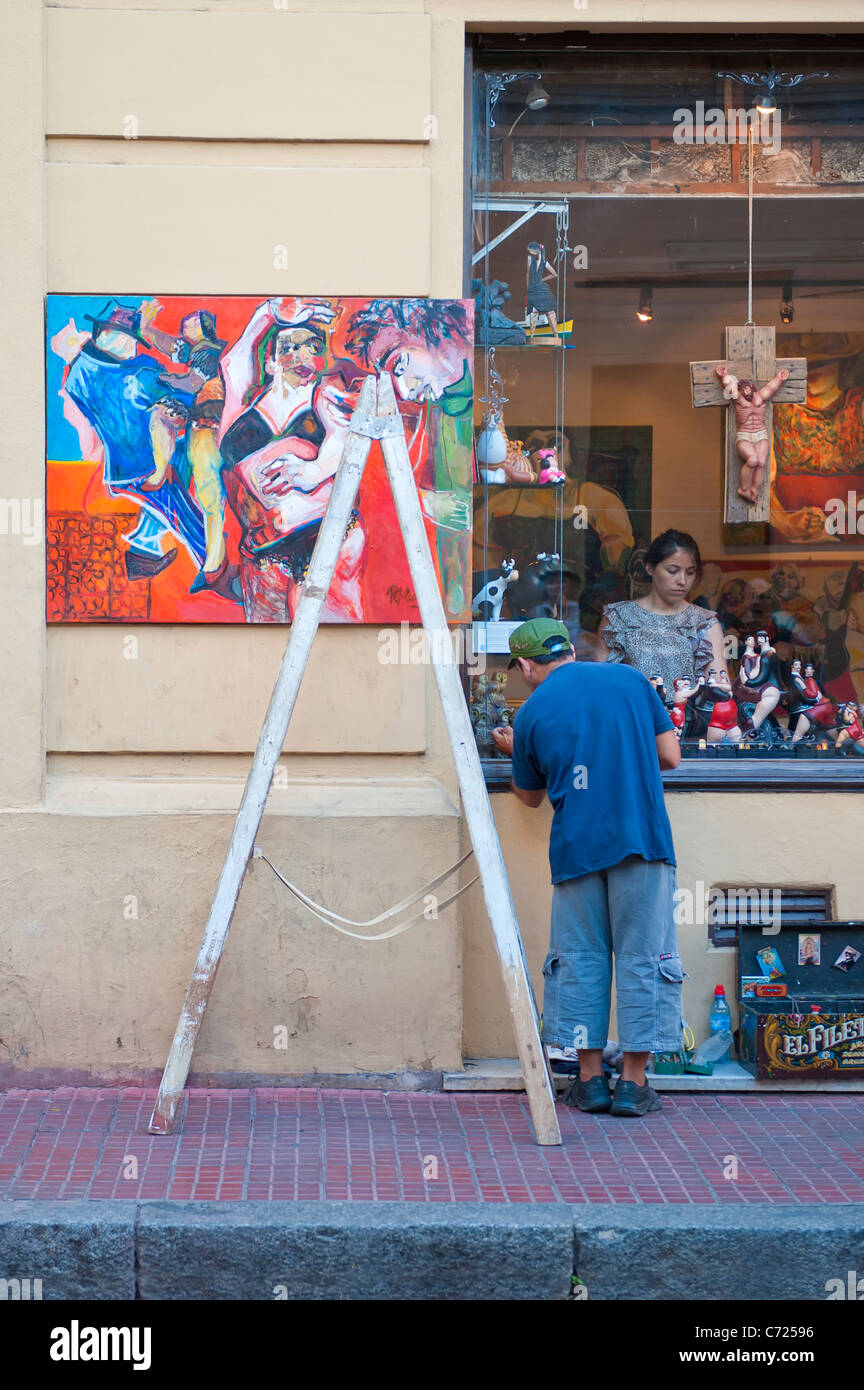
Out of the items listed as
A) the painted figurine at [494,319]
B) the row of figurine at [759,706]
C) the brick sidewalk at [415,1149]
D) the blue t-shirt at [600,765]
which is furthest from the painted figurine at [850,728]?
the painted figurine at [494,319]

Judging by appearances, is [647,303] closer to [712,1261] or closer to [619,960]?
[619,960]

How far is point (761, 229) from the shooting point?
254 inches

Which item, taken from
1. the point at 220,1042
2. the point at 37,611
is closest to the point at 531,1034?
the point at 220,1042

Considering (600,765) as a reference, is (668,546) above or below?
above

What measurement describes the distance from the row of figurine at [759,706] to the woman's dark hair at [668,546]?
1.54 feet

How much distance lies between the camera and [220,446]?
585 centimetres

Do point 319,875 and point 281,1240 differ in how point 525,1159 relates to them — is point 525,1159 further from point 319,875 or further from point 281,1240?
point 319,875

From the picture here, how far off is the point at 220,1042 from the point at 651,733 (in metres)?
2.05

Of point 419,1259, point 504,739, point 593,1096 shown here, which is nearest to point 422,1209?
point 419,1259

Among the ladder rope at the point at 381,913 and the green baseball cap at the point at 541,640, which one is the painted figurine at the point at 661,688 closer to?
the green baseball cap at the point at 541,640

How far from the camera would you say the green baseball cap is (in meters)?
5.57

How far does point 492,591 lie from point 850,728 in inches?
66.5

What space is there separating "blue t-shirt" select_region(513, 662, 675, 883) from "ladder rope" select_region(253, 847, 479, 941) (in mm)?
413

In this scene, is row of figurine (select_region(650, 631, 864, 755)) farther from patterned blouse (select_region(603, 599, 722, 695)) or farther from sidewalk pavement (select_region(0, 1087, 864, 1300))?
sidewalk pavement (select_region(0, 1087, 864, 1300))
